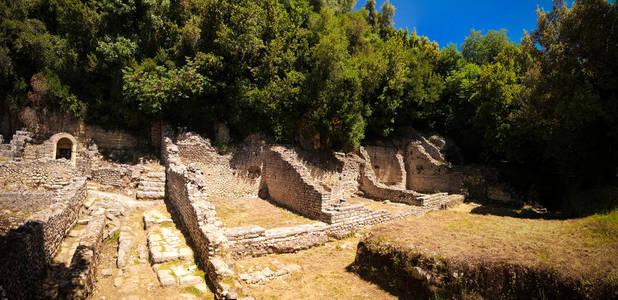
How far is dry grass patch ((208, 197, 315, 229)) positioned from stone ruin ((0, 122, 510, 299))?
86 mm

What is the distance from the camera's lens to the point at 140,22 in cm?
1777

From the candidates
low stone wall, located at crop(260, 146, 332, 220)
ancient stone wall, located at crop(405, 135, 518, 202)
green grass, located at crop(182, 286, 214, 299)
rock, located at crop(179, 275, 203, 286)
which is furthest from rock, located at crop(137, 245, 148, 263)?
ancient stone wall, located at crop(405, 135, 518, 202)

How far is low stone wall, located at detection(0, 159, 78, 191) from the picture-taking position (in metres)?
12.4

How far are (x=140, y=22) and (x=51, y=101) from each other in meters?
6.74

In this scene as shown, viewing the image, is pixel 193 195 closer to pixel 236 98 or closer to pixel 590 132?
pixel 236 98

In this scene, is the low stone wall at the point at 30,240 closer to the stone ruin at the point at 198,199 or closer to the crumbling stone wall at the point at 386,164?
the stone ruin at the point at 198,199

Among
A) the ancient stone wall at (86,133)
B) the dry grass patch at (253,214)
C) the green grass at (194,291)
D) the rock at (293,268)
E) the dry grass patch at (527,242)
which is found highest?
the ancient stone wall at (86,133)

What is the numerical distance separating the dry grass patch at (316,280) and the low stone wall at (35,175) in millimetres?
11010

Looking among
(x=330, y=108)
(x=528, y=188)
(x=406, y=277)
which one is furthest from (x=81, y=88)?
(x=528, y=188)

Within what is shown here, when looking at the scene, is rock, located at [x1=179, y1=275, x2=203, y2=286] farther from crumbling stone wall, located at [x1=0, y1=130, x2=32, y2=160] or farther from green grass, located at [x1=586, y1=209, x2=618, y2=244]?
crumbling stone wall, located at [x1=0, y1=130, x2=32, y2=160]

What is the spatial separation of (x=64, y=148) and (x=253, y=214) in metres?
12.9

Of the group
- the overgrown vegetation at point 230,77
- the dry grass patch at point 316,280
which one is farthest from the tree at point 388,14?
the dry grass patch at point 316,280

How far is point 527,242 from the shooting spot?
6402 mm

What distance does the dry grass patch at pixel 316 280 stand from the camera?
641 centimetres
